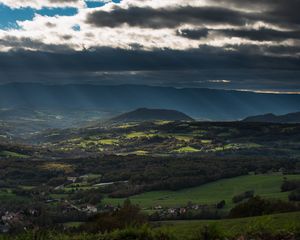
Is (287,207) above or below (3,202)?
above

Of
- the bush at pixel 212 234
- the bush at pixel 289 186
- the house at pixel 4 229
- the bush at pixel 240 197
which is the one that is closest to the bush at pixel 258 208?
the bush at pixel 212 234

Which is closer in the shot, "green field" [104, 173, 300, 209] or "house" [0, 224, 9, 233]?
"house" [0, 224, 9, 233]

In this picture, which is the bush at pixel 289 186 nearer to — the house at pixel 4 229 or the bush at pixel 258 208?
the house at pixel 4 229

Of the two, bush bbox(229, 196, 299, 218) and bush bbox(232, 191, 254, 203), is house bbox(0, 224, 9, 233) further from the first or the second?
bush bbox(229, 196, 299, 218)

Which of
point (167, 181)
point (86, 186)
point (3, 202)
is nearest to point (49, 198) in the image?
point (3, 202)

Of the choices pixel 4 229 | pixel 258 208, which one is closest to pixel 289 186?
pixel 4 229

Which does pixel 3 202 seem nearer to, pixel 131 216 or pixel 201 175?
pixel 201 175

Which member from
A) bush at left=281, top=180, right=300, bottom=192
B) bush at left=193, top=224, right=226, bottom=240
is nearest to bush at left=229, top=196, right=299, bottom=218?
bush at left=193, top=224, right=226, bottom=240

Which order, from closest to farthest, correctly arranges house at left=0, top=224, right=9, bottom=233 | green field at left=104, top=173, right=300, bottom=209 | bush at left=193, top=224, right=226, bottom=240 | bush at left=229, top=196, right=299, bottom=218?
bush at left=193, top=224, right=226, bottom=240 < bush at left=229, top=196, right=299, bottom=218 < house at left=0, top=224, right=9, bottom=233 < green field at left=104, top=173, right=300, bottom=209
